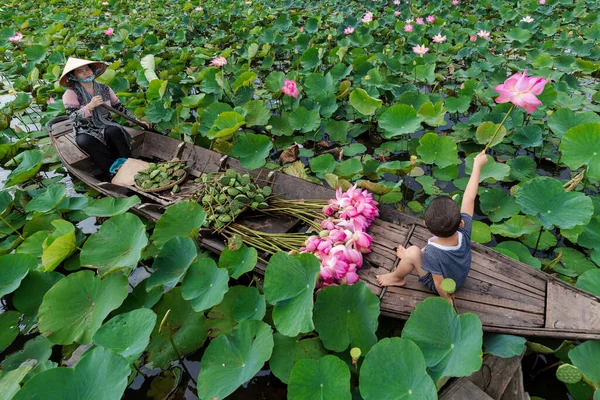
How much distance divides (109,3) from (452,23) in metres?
7.82

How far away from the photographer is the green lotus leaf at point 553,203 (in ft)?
6.47

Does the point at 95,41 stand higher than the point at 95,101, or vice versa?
the point at 95,101

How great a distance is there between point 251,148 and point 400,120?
1.26 m

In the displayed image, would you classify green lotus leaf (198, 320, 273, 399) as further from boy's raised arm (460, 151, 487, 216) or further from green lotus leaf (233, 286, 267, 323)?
boy's raised arm (460, 151, 487, 216)

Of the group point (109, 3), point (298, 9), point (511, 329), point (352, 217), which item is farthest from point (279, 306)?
point (109, 3)

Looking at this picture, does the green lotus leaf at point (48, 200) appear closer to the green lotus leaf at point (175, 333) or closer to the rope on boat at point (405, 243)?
the green lotus leaf at point (175, 333)

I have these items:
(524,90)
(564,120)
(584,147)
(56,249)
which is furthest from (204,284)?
(564,120)

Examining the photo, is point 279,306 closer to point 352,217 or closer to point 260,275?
point 260,275

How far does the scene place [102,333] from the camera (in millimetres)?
1726

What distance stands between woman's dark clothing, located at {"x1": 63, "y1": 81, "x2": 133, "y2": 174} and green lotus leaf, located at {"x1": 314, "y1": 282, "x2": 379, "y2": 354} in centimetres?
263

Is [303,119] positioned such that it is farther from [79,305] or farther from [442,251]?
[79,305]

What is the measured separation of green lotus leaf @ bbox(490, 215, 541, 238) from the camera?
2.28 metres

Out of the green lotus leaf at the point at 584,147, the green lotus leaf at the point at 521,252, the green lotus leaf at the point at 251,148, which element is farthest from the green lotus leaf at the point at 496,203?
the green lotus leaf at the point at 251,148

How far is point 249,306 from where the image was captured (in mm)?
1972
